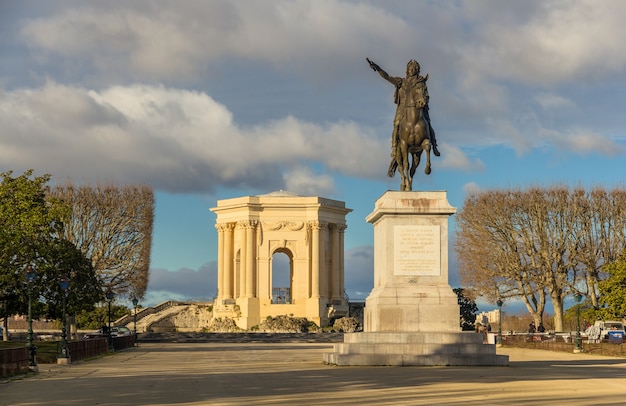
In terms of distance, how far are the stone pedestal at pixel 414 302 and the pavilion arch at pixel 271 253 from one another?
66181 mm

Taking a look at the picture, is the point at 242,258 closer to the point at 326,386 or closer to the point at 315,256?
the point at 315,256

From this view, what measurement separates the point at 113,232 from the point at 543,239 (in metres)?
32.5

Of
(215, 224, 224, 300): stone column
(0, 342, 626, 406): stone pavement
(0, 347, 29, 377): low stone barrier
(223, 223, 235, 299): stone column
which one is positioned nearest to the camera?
(0, 342, 626, 406): stone pavement

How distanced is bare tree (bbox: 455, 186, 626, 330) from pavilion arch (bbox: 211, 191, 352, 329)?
21821 mm

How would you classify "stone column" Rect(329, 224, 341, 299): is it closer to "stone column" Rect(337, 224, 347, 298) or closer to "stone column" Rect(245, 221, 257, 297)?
"stone column" Rect(337, 224, 347, 298)

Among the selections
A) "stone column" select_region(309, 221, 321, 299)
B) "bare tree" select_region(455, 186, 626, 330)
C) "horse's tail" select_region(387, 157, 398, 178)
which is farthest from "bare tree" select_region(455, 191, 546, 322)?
"horse's tail" select_region(387, 157, 398, 178)

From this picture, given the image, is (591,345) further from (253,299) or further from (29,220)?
(253,299)

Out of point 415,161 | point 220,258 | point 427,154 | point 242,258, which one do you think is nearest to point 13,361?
point 415,161

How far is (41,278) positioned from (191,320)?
160ft

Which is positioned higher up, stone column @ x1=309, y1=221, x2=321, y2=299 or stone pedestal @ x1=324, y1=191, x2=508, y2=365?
stone column @ x1=309, y1=221, x2=321, y2=299

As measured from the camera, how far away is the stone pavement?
20047mm

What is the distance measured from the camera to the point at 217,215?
4097 inches

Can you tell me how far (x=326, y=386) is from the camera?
23.2 m

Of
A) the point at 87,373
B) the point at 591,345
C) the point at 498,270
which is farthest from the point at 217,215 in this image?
the point at 87,373
